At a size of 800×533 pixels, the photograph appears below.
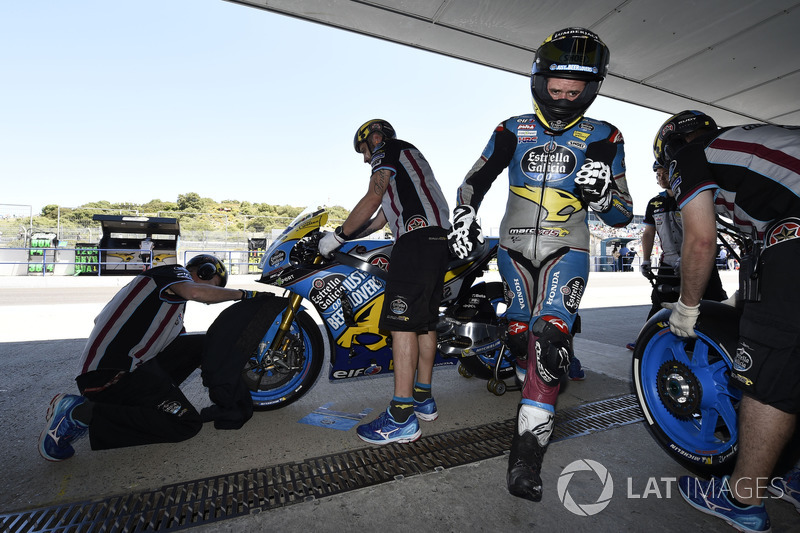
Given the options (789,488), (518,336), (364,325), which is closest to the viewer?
(789,488)

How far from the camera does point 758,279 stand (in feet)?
5.44

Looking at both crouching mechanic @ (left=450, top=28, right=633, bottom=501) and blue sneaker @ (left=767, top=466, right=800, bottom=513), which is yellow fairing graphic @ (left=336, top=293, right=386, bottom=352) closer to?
crouching mechanic @ (left=450, top=28, right=633, bottom=501)

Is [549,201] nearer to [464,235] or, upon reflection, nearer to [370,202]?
[464,235]

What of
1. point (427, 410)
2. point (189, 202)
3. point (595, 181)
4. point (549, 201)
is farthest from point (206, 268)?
point (189, 202)

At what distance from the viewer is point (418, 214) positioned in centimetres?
266

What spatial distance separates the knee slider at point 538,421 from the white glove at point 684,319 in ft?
2.35

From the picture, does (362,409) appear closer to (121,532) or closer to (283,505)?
(283,505)

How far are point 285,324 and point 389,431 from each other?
1.02m

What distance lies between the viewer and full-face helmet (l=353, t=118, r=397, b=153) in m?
3.00

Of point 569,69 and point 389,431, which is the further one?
point 389,431

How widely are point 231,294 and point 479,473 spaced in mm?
1841

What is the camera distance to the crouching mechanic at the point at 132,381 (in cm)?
223

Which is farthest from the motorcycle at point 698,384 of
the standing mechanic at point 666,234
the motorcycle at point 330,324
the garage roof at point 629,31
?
the garage roof at point 629,31

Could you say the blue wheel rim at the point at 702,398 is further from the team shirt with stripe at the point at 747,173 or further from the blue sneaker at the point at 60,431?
the blue sneaker at the point at 60,431
